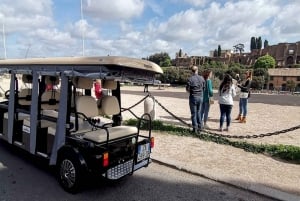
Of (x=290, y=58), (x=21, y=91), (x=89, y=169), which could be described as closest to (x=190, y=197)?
(x=89, y=169)

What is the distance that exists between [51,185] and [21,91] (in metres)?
A: 2.36

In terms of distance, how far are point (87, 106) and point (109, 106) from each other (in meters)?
0.64

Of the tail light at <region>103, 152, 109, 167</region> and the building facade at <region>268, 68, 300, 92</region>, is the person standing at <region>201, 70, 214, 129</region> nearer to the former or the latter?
the tail light at <region>103, 152, 109, 167</region>

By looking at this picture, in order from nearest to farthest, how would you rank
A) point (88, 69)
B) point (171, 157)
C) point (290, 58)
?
1. point (88, 69)
2. point (171, 157)
3. point (290, 58)

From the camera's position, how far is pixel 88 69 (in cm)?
419

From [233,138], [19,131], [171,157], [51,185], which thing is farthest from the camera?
[233,138]

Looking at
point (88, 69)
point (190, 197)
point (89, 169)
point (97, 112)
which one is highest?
point (88, 69)

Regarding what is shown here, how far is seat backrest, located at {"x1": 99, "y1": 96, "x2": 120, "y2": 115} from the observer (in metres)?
5.66

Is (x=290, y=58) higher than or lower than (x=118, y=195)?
higher

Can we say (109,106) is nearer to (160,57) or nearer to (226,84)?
(226,84)

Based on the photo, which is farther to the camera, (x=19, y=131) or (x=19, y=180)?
(x=19, y=131)

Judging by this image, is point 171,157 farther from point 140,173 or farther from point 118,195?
point 118,195

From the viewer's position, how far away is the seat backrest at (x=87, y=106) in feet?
16.5

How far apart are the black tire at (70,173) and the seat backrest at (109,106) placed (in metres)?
1.35
